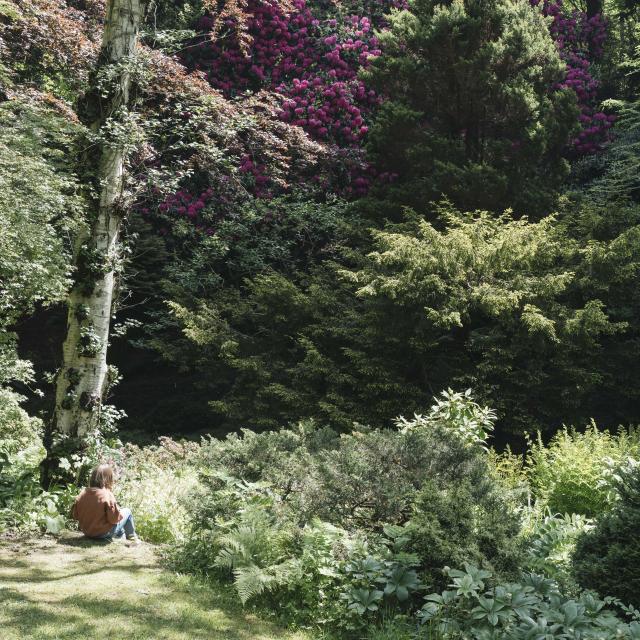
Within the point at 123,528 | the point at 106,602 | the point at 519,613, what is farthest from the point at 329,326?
the point at 519,613

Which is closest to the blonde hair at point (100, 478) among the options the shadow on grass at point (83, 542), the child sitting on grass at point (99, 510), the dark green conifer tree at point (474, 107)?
the child sitting on grass at point (99, 510)

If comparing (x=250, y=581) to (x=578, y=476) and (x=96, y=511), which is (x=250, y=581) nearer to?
(x=96, y=511)

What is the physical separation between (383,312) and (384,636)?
5.65 m

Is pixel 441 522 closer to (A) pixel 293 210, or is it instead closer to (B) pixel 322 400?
(B) pixel 322 400

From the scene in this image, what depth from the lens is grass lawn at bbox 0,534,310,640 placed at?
3.57 m

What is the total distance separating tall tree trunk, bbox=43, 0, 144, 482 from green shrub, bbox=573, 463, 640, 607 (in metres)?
4.45

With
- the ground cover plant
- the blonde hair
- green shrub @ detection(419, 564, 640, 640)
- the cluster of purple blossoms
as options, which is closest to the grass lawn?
the ground cover plant

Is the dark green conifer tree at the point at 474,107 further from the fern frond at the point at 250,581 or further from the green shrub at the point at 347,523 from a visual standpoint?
the fern frond at the point at 250,581

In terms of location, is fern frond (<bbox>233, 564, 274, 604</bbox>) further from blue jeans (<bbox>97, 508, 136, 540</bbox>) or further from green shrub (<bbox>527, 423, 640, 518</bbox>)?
green shrub (<bbox>527, 423, 640, 518</bbox>)

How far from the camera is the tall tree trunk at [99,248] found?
6289 mm

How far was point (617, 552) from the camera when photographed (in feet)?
11.9

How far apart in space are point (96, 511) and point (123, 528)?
1.11 ft

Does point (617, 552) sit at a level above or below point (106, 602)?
above

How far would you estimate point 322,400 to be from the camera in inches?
353
